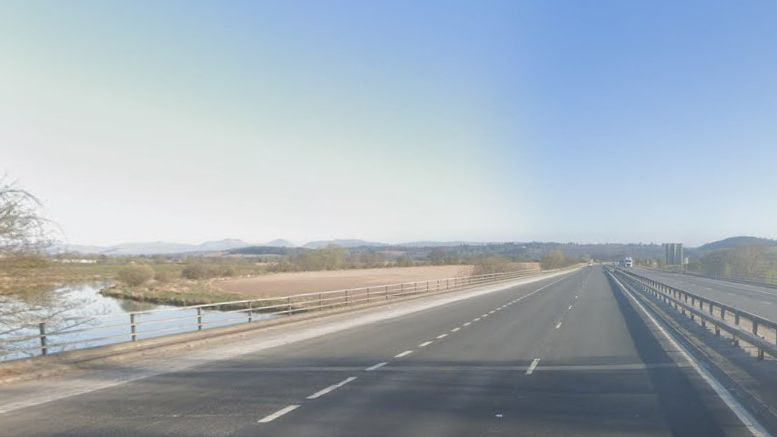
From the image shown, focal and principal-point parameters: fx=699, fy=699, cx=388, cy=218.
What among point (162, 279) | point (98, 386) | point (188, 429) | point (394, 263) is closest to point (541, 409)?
point (188, 429)

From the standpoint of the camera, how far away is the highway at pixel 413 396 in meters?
9.52

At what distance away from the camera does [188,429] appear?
958 cm

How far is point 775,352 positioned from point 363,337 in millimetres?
13336

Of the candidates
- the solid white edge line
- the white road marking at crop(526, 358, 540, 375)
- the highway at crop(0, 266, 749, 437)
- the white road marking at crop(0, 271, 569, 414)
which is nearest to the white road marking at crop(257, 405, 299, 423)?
the highway at crop(0, 266, 749, 437)

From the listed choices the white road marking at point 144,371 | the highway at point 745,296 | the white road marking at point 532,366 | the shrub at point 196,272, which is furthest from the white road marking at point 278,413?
the shrub at point 196,272

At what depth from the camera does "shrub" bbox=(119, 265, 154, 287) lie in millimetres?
76125

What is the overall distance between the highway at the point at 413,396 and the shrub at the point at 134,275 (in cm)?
6060

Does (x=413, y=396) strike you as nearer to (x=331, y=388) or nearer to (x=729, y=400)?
(x=331, y=388)

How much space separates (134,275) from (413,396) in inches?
2773

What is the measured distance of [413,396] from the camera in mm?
11977

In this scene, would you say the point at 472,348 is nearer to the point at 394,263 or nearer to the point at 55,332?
the point at 55,332

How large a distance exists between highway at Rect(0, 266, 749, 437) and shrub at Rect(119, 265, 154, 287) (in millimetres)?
60598

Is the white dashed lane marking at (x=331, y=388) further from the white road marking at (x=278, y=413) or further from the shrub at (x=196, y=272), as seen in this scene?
the shrub at (x=196, y=272)

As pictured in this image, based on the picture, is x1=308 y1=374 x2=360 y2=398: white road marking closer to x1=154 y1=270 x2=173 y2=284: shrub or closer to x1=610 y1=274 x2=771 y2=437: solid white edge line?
x1=610 y1=274 x2=771 y2=437: solid white edge line
